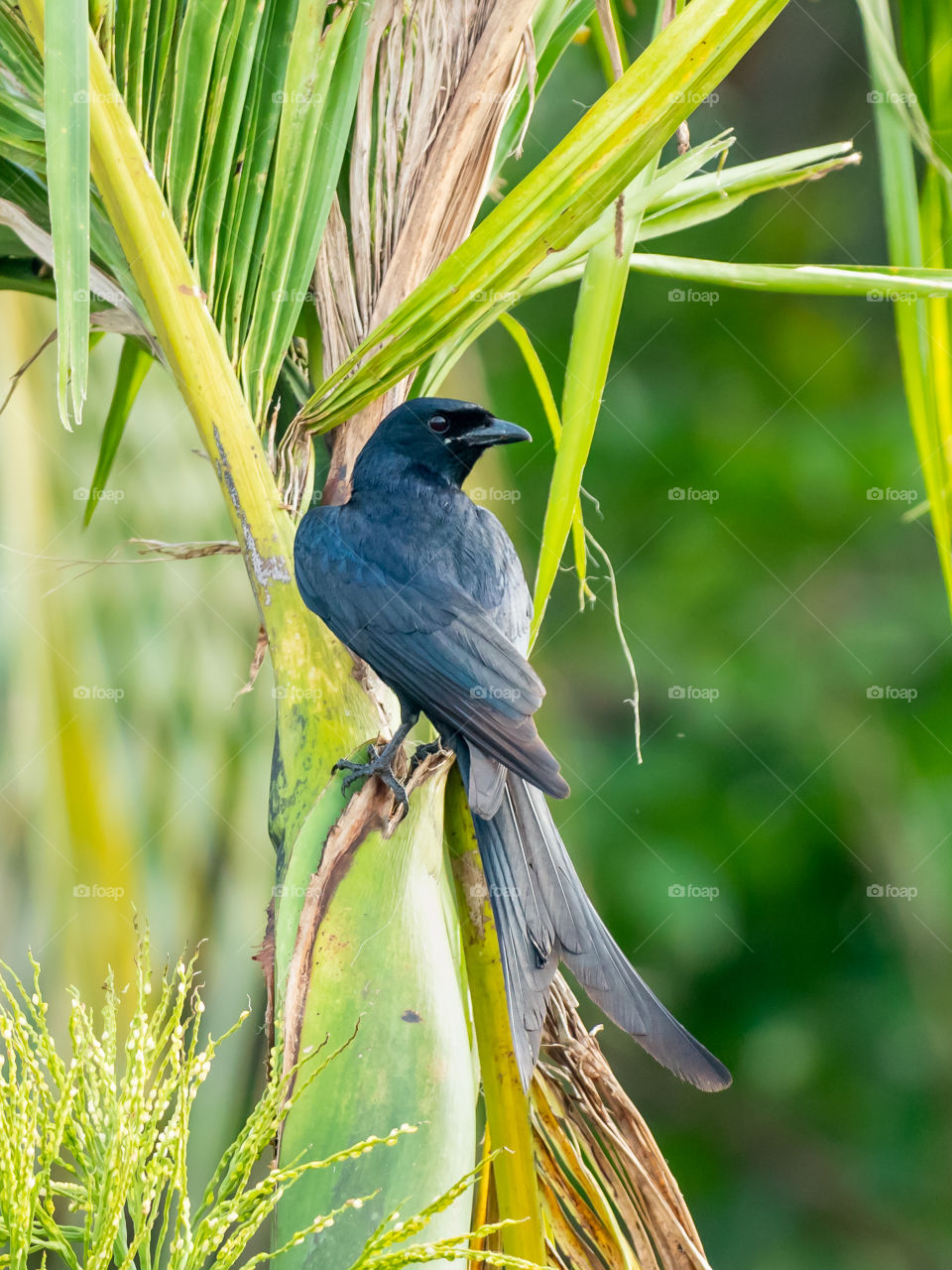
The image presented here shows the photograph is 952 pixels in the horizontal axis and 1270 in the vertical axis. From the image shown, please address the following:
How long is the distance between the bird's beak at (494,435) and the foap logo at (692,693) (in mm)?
1333

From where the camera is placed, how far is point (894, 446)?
2.54 m

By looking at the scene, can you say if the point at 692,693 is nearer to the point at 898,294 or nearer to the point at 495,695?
the point at 495,695

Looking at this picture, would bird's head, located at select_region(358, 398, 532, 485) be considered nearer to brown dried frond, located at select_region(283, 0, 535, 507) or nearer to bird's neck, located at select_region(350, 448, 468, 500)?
bird's neck, located at select_region(350, 448, 468, 500)

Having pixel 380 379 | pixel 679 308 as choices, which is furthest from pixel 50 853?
pixel 679 308

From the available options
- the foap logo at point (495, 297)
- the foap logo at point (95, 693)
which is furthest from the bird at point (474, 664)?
the foap logo at point (95, 693)

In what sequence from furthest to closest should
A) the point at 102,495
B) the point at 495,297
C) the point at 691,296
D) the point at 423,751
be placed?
the point at 691,296 < the point at 102,495 < the point at 423,751 < the point at 495,297

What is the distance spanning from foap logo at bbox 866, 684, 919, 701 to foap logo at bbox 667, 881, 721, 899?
615 millimetres

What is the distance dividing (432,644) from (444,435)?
328 mm

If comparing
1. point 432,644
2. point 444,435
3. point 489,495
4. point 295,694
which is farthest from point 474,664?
point 489,495

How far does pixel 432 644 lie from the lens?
1214mm

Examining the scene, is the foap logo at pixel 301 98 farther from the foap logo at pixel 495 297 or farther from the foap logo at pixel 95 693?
the foap logo at pixel 95 693

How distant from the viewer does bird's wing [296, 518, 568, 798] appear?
1.08m

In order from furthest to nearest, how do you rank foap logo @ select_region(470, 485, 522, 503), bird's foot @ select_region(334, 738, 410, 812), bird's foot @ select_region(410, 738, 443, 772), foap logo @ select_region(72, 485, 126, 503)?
foap logo @ select_region(470, 485, 522, 503)
foap logo @ select_region(72, 485, 126, 503)
bird's foot @ select_region(410, 738, 443, 772)
bird's foot @ select_region(334, 738, 410, 812)

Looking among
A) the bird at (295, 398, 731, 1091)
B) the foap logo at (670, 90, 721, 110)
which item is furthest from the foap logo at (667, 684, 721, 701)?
the foap logo at (670, 90, 721, 110)
